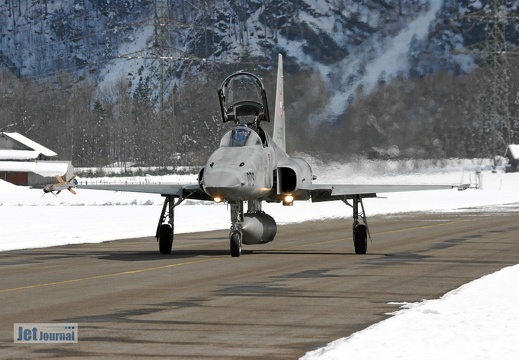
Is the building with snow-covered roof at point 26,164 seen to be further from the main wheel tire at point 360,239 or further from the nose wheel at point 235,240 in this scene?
the nose wheel at point 235,240

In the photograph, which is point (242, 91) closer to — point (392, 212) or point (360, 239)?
point (392, 212)

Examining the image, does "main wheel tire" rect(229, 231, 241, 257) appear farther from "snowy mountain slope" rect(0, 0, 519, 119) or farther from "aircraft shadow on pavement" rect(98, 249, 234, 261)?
"snowy mountain slope" rect(0, 0, 519, 119)

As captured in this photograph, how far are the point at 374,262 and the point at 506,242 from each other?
27.5ft

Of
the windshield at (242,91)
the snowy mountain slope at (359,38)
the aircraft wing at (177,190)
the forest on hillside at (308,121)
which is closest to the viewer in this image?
the aircraft wing at (177,190)

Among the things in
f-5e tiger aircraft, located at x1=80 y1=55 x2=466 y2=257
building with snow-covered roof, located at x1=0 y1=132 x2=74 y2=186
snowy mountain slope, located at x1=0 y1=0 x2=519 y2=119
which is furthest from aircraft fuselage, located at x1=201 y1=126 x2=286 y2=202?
building with snow-covered roof, located at x1=0 y1=132 x2=74 y2=186

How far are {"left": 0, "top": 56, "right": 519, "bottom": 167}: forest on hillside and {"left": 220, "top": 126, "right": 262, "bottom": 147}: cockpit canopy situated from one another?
29.3 metres

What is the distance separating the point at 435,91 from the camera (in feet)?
246

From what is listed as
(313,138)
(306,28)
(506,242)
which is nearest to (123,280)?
(506,242)

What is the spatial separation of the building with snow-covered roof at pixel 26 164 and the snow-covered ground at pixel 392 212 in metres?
12.2

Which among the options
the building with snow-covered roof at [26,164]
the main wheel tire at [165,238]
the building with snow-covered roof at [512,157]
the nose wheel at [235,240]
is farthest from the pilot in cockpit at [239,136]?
the building with snow-covered roof at [512,157]

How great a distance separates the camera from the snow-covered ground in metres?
10.4

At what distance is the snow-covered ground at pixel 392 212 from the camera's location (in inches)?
410

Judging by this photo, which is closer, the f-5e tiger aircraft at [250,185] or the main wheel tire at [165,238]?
the f-5e tiger aircraft at [250,185]

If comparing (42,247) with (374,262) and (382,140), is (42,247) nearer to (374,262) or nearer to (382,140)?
(374,262)
